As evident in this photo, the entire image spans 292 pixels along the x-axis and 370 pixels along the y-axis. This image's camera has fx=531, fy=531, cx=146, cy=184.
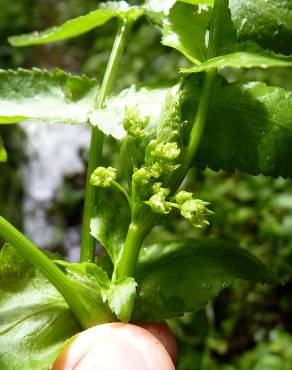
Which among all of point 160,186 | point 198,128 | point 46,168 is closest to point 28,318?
point 160,186

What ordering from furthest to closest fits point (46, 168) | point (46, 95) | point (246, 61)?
point (46, 168) → point (46, 95) → point (246, 61)

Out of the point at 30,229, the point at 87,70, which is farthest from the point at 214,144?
the point at 87,70

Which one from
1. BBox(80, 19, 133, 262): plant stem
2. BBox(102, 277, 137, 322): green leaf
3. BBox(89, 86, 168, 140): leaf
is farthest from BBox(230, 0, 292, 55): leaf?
BBox(102, 277, 137, 322): green leaf

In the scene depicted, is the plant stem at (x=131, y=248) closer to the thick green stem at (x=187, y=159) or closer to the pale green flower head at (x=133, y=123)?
the thick green stem at (x=187, y=159)

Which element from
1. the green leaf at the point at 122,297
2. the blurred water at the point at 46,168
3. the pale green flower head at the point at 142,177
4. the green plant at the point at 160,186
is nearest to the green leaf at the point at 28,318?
the green plant at the point at 160,186

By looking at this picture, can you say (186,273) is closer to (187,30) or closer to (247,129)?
(247,129)
